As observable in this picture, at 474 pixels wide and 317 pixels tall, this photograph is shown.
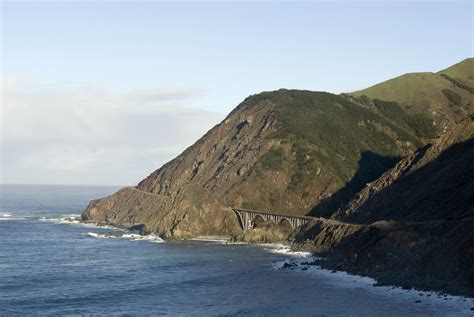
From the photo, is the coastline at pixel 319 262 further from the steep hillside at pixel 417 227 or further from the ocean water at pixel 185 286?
the ocean water at pixel 185 286

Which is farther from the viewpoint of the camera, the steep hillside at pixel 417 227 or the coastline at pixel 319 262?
the steep hillside at pixel 417 227

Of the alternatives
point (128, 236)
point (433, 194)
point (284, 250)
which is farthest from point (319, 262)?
point (128, 236)

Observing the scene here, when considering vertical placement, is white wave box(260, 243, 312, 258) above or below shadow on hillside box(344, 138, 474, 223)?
below

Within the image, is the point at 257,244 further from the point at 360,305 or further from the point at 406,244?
the point at 360,305

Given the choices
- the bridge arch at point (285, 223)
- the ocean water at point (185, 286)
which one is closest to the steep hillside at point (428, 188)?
the bridge arch at point (285, 223)

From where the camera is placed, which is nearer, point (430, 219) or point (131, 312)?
point (131, 312)

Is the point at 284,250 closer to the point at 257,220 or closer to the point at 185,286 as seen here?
the point at 257,220

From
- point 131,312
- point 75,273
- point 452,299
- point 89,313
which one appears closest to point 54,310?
point 89,313

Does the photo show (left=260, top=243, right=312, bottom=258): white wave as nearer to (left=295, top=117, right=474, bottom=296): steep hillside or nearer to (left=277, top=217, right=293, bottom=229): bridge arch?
(left=295, top=117, right=474, bottom=296): steep hillside

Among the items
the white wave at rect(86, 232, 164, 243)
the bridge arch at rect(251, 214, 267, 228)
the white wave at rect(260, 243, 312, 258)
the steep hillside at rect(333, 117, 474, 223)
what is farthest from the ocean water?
the bridge arch at rect(251, 214, 267, 228)
